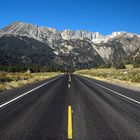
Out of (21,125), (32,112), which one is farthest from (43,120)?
(32,112)

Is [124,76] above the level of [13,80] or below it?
below

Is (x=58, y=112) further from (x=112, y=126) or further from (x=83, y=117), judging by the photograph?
(x=112, y=126)

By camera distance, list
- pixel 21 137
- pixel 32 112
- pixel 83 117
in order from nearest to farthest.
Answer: pixel 21 137 → pixel 83 117 → pixel 32 112

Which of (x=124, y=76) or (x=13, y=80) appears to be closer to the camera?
(x=13, y=80)

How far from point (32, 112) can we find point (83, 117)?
90.9 inches

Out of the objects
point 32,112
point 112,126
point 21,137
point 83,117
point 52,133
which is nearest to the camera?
point 21,137

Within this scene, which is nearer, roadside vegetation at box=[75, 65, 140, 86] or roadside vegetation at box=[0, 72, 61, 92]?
roadside vegetation at box=[0, 72, 61, 92]

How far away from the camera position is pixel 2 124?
28.2ft

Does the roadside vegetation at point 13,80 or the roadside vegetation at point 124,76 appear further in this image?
the roadside vegetation at point 124,76

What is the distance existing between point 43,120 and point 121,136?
3144 mm

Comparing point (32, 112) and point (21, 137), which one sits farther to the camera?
point (32, 112)

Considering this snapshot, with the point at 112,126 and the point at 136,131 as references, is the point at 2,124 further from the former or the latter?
the point at 136,131

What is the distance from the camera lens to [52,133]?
7508 millimetres

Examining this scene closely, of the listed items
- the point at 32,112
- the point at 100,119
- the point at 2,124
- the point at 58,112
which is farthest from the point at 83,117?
the point at 2,124
